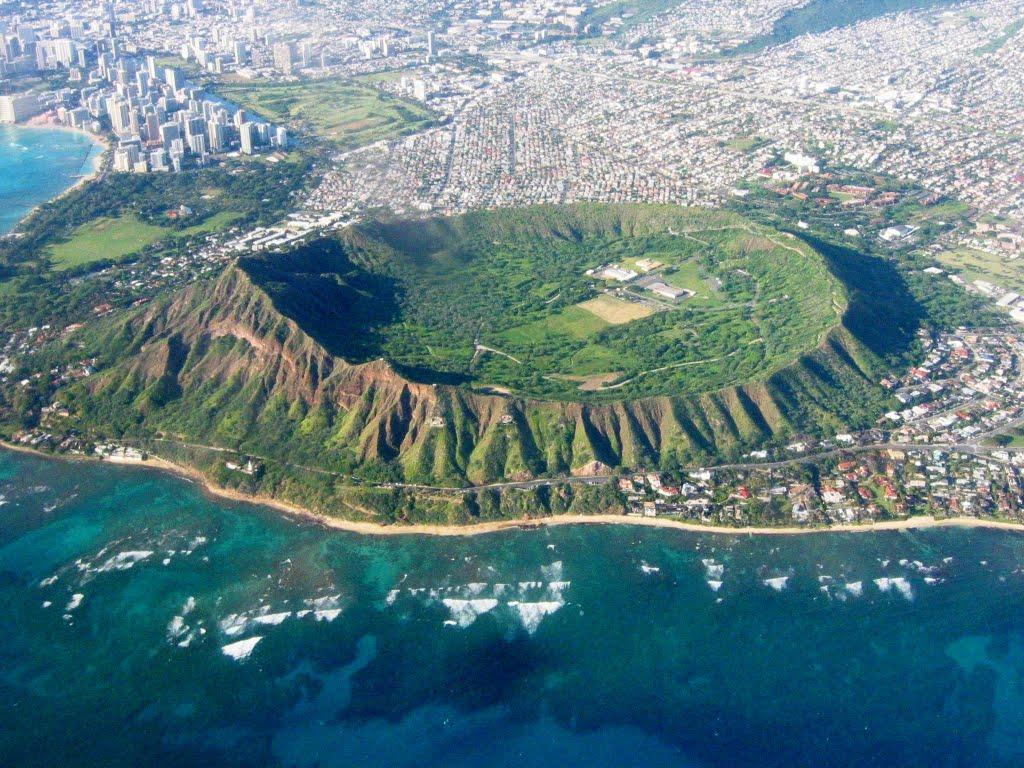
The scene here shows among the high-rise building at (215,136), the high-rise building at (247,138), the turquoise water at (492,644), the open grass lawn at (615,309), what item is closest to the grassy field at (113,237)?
the high-rise building at (247,138)

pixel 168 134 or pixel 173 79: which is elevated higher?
pixel 173 79

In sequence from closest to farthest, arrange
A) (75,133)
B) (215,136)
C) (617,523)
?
(617,523), (215,136), (75,133)

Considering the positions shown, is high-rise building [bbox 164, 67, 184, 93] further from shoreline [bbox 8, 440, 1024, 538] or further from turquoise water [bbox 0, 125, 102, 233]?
shoreline [bbox 8, 440, 1024, 538]

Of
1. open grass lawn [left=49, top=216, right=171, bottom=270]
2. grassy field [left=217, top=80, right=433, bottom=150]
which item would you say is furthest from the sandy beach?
grassy field [left=217, top=80, right=433, bottom=150]

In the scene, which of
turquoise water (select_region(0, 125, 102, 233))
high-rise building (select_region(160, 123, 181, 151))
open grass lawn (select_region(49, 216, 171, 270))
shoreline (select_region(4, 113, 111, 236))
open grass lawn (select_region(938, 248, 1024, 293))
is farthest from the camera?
high-rise building (select_region(160, 123, 181, 151))

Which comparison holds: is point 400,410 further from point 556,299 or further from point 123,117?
point 123,117

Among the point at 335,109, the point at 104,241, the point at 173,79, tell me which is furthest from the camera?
the point at 173,79

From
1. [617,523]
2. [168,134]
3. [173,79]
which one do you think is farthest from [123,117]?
[617,523]
